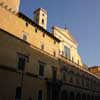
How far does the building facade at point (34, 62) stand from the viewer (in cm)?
1912

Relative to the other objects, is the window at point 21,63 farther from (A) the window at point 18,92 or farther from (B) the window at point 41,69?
(B) the window at point 41,69

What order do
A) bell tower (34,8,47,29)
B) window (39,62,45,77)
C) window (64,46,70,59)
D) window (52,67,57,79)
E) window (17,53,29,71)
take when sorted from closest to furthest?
window (17,53,29,71)
window (39,62,45,77)
window (52,67,57,79)
bell tower (34,8,47,29)
window (64,46,70,59)

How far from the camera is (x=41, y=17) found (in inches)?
1152

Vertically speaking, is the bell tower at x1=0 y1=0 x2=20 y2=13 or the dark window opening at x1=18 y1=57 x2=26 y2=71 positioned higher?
the bell tower at x1=0 y1=0 x2=20 y2=13

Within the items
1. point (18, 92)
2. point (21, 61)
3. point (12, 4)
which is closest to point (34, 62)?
point (21, 61)

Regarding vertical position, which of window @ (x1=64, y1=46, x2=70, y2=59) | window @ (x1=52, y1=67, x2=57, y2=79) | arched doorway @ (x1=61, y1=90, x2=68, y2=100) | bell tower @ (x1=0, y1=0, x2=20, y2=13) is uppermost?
bell tower @ (x1=0, y1=0, x2=20, y2=13)

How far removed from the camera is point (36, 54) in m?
23.3

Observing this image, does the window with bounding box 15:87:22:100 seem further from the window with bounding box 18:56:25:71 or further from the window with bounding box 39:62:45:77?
the window with bounding box 39:62:45:77

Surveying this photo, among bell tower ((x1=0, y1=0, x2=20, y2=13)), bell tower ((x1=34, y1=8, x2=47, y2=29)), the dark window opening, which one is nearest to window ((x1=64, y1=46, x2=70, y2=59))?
bell tower ((x1=34, y1=8, x2=47, y2=29))

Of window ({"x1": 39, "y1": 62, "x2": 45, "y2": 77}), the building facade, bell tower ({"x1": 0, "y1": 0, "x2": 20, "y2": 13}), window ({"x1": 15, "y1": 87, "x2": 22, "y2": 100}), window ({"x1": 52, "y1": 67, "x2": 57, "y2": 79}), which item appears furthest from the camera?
window ({"x1": 52, "y1": 67, "x2": 57, "y2": 79})

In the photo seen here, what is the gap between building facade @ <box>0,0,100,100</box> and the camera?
62.7 feet

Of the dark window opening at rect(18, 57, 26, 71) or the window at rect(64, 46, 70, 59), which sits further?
the window at rect(64, 46, 70, 59)

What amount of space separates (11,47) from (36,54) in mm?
4434

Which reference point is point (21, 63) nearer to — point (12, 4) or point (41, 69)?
point (41, 69)
